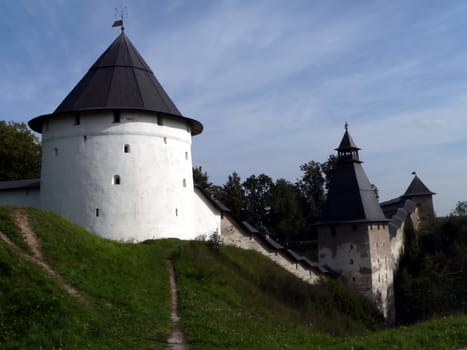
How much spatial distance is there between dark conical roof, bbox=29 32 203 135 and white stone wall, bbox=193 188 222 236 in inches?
114

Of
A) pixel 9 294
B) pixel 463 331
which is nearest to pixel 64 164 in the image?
pixel 9 294

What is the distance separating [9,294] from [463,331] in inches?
347

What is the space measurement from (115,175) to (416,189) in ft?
88.7

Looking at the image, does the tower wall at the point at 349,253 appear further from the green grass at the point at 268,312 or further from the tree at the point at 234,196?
the tree at the point at 234,196

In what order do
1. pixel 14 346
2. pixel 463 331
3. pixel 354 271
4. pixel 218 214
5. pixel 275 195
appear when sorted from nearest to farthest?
pixel 14 346 < pixel 463 331 < pixel 218 214 < pixel 354 271 < pixel 275 195

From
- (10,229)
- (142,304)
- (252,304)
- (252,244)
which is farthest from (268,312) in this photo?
(252,244)

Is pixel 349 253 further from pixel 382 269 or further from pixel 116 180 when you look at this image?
pixel 116 180

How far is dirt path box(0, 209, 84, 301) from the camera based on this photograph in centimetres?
1118

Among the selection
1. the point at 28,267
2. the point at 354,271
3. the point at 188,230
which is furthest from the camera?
the point at 354,271

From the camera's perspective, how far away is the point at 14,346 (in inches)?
332

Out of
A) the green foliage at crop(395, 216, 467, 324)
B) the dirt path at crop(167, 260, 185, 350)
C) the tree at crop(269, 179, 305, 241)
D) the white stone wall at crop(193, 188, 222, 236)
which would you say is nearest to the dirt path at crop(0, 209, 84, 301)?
the dirt path at crop(167, 260, 185, 350)

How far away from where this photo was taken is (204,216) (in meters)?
21.6

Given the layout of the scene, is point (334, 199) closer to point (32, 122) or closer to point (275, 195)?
point (32, 122)

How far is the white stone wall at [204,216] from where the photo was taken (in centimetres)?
2133
